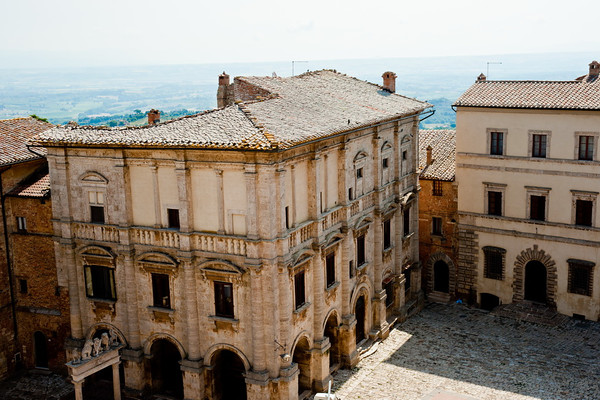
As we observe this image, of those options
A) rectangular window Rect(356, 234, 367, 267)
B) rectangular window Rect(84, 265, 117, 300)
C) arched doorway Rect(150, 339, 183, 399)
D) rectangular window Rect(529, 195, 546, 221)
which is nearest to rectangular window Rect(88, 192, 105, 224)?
rectangular window Rect(84, 265, 117, 300)

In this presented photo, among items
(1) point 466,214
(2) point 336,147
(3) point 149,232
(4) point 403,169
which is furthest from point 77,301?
(1) point 466,214

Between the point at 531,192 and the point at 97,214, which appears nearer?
the point at 97,214

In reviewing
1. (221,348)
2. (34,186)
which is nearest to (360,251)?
(221,348)

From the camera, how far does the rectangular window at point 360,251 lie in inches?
1368

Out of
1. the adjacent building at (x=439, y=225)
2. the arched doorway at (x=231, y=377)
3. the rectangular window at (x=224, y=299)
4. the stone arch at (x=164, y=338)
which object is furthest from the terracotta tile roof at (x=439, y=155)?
the stone arch at (x=164, y=338)

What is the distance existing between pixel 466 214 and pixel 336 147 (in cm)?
1429

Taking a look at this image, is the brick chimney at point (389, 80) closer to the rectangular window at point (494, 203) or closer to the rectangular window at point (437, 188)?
the rectangular window at point (437, 188)

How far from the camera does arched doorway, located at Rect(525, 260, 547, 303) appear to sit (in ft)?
135

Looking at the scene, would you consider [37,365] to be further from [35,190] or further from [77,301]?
[35,190]

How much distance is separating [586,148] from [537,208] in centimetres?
447

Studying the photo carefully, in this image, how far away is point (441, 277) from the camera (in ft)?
147

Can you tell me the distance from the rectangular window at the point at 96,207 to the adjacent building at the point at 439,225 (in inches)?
846

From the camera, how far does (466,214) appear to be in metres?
42.5

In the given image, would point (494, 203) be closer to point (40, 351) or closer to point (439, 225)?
point (439, 225)
